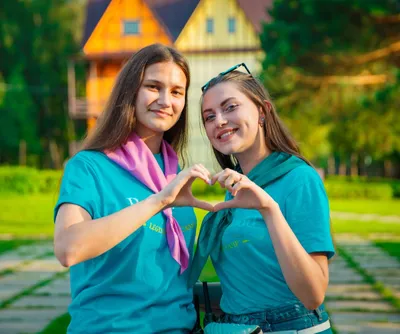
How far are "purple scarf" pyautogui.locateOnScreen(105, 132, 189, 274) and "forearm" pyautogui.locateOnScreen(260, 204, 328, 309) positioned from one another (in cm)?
41

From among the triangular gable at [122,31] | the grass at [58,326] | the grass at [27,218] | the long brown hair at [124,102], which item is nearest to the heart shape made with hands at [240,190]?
the long brown hair at [124,102]

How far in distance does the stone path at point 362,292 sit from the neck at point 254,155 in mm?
3202

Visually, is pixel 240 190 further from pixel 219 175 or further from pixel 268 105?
pixel 268 105

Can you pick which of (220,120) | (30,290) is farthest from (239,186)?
(30,290)

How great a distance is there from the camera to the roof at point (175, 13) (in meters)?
29.0

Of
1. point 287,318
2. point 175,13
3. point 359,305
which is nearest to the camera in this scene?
point 287,318

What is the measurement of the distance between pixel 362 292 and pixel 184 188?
5125 mm

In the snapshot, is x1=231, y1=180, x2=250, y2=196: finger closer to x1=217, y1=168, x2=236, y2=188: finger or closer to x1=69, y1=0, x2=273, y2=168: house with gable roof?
x1=217, y1=168, x2=236, y2=188: finger

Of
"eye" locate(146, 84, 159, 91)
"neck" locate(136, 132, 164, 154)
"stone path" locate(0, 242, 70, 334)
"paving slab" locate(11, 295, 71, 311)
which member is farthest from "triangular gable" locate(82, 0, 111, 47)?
"eye" locate(146, 84, 159, 91)

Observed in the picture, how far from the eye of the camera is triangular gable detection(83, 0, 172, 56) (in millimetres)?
29172

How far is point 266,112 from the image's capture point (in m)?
2.42

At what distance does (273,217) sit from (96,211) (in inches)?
23.2

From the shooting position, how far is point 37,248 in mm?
10398

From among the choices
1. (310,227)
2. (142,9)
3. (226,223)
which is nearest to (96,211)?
(226,223)
